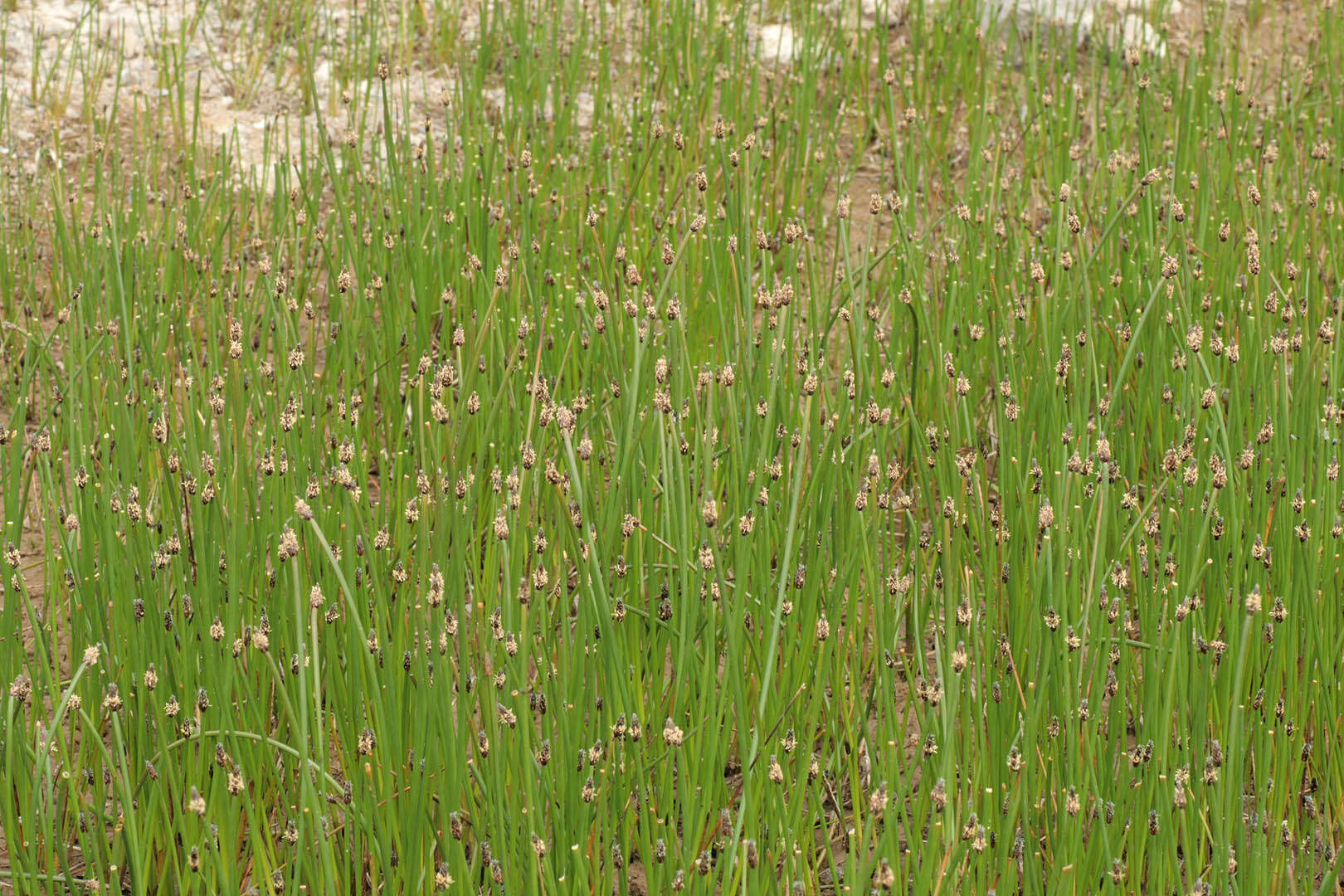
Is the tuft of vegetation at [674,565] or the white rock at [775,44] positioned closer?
the tuft of vegetation at [674,565]

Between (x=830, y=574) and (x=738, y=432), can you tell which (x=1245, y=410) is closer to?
(x=830, y=574)

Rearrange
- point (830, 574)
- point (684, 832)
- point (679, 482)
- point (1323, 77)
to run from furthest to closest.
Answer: point (1323, 77) < point (830, 574) < point (679, 482) < point (684, 832)

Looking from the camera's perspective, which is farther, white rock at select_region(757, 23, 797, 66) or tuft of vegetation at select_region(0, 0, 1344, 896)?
white rock at select_region(757, 23, 797, 66)

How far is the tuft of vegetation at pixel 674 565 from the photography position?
78.2 inches

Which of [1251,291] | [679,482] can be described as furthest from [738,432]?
[1251,291]

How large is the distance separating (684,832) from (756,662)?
1.59ft

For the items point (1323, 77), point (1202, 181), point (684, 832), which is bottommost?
point (684, 832)

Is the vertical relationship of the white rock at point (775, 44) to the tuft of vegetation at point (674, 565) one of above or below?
above

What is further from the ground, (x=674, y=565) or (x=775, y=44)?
(x=775, y=44)

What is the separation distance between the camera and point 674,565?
2.47m

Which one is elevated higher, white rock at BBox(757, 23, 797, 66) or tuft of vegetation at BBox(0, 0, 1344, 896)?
white rock at BBox(757, 23, 797, 66)

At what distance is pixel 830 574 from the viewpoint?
2598mm

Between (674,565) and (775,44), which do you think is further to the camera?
(775,44)

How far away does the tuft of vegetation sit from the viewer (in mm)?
1987
